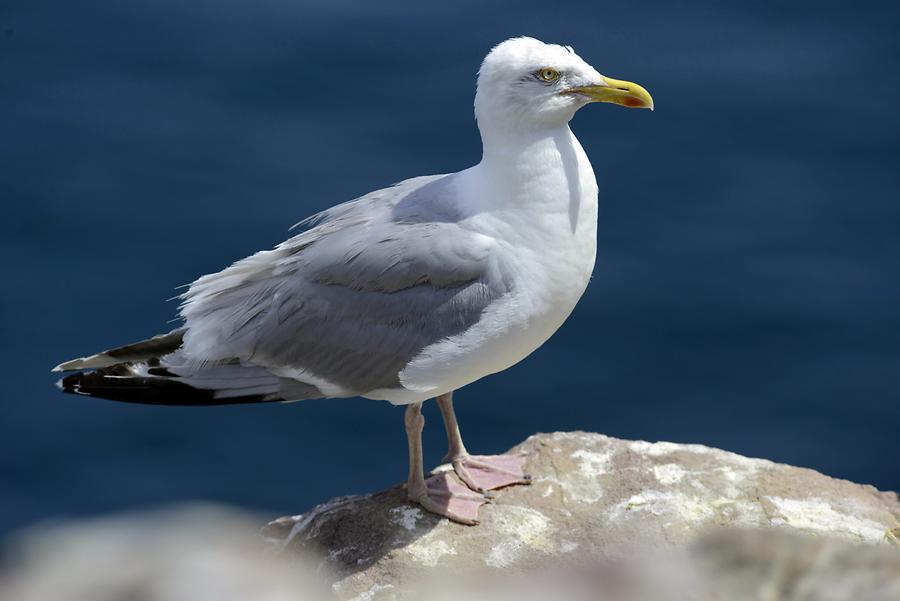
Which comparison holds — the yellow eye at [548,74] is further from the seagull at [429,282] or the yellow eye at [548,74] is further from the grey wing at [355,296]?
the grey wing at [355,296]

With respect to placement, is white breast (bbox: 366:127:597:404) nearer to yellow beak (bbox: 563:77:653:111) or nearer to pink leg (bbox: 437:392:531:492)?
yellow beak (bbox: 563:77:653:111)

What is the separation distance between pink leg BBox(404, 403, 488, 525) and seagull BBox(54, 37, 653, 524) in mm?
14

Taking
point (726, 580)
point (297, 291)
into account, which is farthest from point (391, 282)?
point (726, 580)

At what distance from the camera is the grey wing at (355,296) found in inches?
225

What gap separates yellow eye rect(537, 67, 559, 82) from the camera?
558 centimetres

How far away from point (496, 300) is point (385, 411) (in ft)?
11.3

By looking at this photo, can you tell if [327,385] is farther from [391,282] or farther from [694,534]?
[694,534]

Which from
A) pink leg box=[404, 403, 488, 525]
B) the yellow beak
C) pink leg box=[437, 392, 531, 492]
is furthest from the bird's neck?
pink leg box=[437, 392, 531, 492]

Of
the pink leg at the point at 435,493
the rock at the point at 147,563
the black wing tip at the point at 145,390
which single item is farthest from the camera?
the pink leg at the point at 435,493

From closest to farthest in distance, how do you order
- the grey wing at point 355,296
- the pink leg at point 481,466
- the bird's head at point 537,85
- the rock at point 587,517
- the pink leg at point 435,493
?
the bird's head at point 537,85, the grey wing at point 355,296, the rock at point 587,517, the pink leg at point 435,493, the pink leg at point 481,466

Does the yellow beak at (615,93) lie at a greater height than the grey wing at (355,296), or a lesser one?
greater

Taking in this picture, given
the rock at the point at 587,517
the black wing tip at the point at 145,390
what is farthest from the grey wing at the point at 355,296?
the rock at the point at 587,517

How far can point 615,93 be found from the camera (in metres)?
5.65

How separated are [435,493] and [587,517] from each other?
0.74 m
